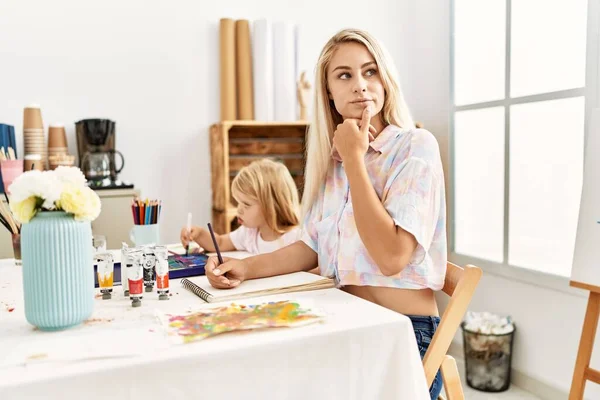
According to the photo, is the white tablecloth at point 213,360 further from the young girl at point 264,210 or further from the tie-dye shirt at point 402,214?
the young girl at point 264,210

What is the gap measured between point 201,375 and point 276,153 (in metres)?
2.50

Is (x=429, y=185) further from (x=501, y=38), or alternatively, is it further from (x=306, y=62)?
(x=306, y=62)

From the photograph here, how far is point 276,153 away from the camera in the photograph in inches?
133

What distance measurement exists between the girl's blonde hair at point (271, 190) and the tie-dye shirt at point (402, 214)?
0.69 meters

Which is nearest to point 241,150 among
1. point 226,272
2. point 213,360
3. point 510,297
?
point 510,297

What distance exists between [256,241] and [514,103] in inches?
61.6

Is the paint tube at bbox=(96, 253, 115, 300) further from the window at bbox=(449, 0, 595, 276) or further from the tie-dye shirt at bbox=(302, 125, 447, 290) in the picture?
the window at bbox=(449, 0, 595, 276)

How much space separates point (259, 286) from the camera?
1.36m

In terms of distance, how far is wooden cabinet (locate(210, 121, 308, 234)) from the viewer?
3082 mm

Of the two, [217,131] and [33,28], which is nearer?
[33,28]

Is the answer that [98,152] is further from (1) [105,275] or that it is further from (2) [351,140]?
(2) [351,140]

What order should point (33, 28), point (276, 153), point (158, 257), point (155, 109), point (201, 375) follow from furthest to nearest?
1. point (276, 153)
2. point (155, 109)
3. point (33, 28)
4. point (158, 257)
5. point (201, 375)

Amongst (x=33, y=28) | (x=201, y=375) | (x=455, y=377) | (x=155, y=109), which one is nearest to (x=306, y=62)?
(x=155, y=109)

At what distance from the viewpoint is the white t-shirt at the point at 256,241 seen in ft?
7.17
